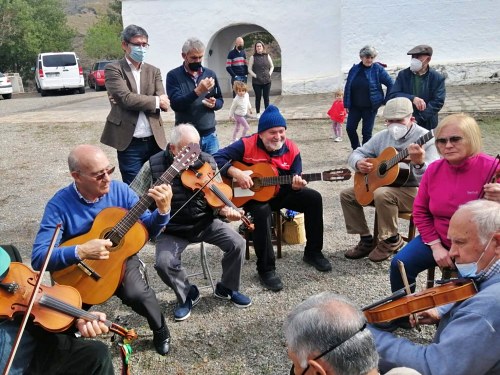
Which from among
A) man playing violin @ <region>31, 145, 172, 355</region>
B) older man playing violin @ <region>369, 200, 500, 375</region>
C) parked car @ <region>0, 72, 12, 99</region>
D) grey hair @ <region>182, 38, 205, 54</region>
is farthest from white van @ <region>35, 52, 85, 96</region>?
older man playing violin @ <region>369, 200, 500, 375</region>

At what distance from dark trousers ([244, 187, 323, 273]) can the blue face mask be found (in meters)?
1.68

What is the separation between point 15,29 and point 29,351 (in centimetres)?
3551

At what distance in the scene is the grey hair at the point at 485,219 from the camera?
6.82ft

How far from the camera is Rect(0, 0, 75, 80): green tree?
32031mm

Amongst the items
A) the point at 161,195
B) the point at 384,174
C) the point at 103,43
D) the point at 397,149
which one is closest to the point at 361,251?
the point at 384,174

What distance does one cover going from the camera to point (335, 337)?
1.42 m

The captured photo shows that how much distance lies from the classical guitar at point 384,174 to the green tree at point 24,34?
3377cm

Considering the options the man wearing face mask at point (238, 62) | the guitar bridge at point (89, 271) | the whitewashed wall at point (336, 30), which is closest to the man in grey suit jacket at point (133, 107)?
the guitar bridge at point (89, 271)

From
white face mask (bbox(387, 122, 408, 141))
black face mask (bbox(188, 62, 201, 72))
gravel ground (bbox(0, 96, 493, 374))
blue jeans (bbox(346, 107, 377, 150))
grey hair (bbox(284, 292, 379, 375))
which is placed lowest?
gravel ground (bbox(0, 96, 493, 374))

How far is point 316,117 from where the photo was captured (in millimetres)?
11266

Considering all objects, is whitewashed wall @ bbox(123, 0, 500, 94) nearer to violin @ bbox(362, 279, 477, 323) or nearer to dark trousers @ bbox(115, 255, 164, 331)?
dark trousers @ bbox(115, 255, 164, 331)

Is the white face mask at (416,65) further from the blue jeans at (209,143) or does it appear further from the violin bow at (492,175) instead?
the violin bow at (492,175)

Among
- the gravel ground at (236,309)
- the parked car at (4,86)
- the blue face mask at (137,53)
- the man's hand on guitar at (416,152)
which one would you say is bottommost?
the parked car at (4,86)

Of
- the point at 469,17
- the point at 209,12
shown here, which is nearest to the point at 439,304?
the point at 469,17
